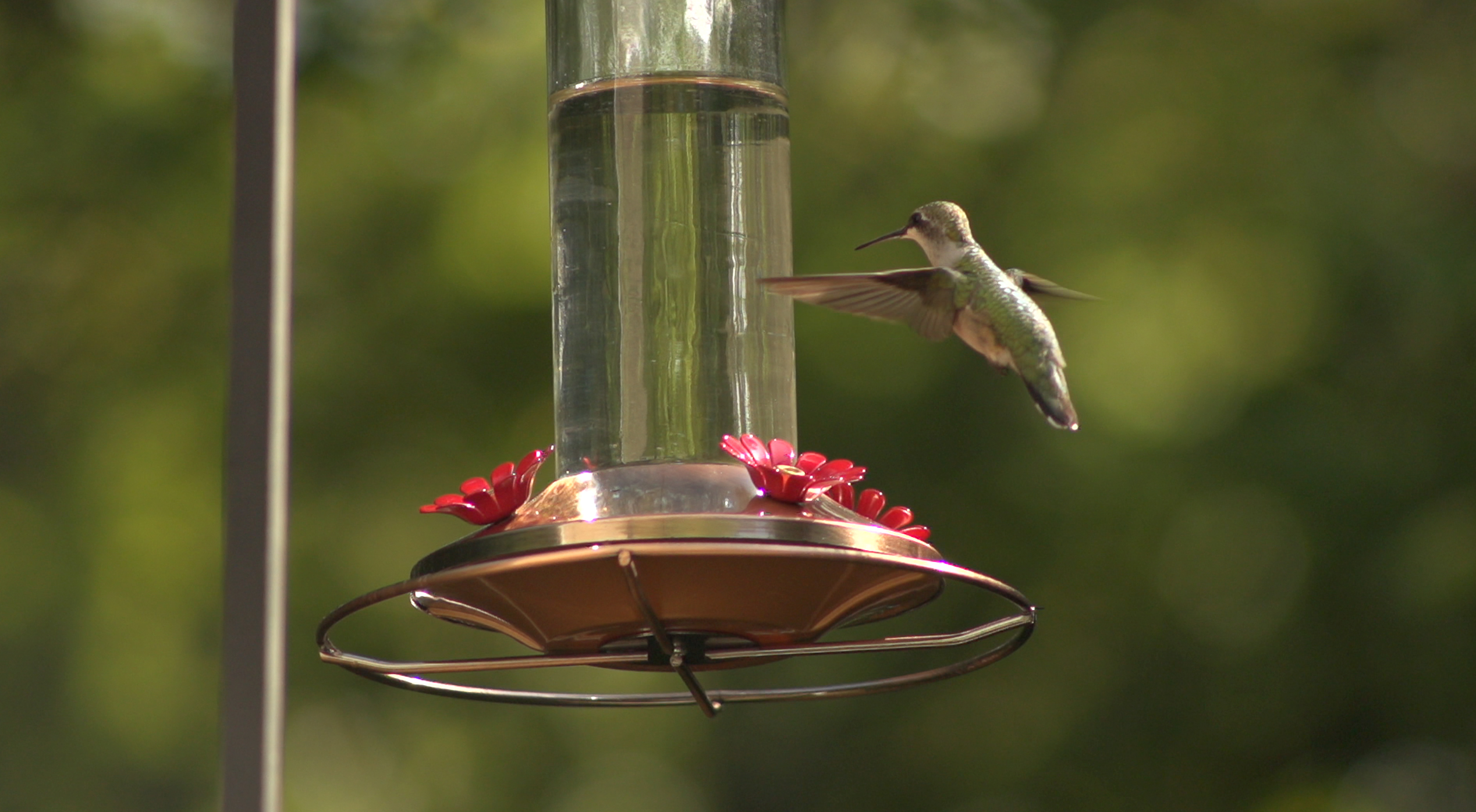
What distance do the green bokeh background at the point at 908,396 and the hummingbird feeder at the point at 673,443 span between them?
4278mm

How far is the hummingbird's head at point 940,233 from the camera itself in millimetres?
3172

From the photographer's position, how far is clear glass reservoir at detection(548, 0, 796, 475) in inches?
107

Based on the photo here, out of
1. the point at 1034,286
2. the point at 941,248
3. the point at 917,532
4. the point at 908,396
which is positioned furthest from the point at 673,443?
the point at 908,396

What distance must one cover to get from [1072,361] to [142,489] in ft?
12.9

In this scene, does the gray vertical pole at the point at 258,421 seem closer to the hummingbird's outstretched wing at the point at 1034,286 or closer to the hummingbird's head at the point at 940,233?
the hummingbird's head at the point at 940,233

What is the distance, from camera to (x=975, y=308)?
10.0 feet

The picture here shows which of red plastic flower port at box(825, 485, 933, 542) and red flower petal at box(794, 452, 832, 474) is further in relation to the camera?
red plastic flower port at box(825, 485, 933, 542)

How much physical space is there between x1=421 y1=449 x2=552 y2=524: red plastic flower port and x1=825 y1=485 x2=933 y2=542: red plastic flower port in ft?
1.42

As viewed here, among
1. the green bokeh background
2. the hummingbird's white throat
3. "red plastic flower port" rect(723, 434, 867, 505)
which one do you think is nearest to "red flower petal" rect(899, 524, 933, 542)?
"red plastic flower port" rect(723, 434, 867, 505)

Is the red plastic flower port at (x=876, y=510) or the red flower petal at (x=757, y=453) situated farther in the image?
the red plastic flower port at (x=876, y=510)

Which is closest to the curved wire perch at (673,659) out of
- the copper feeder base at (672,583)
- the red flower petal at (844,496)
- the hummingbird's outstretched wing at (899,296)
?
the copper feeder base at (672,583)

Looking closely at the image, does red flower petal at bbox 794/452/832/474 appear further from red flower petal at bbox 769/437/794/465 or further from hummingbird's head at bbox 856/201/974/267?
hummingbird's head at bbox 856/201/974/267

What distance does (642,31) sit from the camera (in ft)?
9.24

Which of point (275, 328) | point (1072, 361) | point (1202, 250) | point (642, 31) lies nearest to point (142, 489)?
point (1072, 361)
